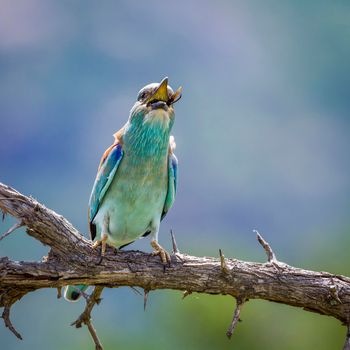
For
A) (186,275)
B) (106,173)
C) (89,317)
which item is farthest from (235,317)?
(106,173)

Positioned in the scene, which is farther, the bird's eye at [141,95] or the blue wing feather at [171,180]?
the blue wing feather at [171,180]

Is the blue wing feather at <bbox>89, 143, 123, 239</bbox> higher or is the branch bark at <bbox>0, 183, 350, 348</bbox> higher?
the blue wing feather at <bbox>89, 143, 123, 239</bbox>

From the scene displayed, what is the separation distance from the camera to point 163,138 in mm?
5117

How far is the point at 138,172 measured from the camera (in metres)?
5.08

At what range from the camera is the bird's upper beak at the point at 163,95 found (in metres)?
5.02

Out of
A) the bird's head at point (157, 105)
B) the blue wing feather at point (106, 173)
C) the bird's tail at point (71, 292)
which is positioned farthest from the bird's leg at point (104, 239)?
the bird's head at point (157, 105)

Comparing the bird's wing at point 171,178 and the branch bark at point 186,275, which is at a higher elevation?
the bird's wing at point 171,178

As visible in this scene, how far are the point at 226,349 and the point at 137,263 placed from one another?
4969 mm

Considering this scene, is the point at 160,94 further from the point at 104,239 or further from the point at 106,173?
the point at 104,239

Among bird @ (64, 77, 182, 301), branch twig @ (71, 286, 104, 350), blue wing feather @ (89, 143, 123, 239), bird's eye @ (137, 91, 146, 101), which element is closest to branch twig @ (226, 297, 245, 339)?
branch twig @ (71, 286, 104, 350)

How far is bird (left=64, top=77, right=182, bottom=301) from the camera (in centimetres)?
506

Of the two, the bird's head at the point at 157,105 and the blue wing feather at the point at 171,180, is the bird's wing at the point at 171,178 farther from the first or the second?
the bird's head at the point at 157,105

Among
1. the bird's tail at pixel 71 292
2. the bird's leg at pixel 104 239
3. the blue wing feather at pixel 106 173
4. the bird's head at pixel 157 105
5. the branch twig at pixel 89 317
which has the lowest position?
the branch twig at pixel 89 317

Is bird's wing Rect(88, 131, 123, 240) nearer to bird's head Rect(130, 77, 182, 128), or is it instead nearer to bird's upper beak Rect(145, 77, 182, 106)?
bird's head Rect(130, 77, 182, 128)
